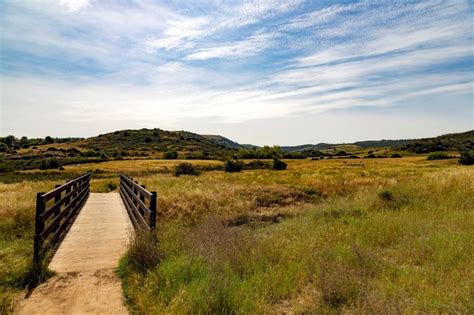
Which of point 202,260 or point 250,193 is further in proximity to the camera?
point 250,193

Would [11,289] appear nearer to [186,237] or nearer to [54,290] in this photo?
[54,290]

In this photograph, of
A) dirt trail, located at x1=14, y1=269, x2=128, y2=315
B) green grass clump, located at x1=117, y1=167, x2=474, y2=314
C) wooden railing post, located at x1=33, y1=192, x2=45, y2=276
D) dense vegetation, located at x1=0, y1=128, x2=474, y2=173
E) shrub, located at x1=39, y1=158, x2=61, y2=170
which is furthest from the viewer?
dense vegetation, located at x1=0, y1=128, x2=474, y2=173

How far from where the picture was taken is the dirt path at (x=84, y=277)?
5078 mm

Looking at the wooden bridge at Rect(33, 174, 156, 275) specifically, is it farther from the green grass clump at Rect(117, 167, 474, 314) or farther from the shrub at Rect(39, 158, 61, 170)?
the shrub at Rect(39, 158, 61, 170)

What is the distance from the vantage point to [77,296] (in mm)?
5449

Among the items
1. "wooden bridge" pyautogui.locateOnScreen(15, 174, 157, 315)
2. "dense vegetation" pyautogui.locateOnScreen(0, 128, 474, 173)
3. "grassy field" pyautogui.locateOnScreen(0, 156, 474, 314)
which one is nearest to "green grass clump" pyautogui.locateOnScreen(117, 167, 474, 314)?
"grassy field" pyautogui.locateOnScreen(0, 156, 474, 314)

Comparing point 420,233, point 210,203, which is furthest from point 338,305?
point 210,203

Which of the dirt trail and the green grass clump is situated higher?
the green grass clump

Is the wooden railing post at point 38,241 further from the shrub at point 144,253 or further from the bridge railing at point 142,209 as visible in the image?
the bridge railing at point 142,209

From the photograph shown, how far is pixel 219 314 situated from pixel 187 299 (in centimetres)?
47

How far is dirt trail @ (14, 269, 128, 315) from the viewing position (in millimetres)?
4984

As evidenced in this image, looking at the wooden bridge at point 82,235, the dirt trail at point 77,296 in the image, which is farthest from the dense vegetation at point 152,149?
the dirt trail at point 77,296

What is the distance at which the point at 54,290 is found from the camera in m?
5.66

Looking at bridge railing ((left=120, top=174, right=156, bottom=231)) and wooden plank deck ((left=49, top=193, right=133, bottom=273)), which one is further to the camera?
wooden plank deck ((left=49, top=193, right=133, bottom=273))
